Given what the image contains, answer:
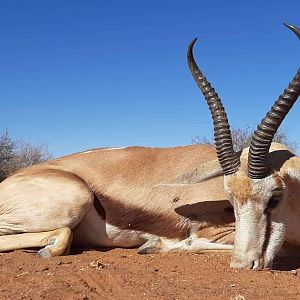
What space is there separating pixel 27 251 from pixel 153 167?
1884 millimetres

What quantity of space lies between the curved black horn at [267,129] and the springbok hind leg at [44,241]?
2.26 meters

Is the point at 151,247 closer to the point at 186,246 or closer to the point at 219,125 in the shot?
the point at 186,246

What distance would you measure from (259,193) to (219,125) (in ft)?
3.12

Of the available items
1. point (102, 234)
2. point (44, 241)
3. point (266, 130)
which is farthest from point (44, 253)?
point (266, 130)

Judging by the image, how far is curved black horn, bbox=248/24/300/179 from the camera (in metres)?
5.42

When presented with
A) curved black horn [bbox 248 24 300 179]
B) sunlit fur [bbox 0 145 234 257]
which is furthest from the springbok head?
sunlit fur [bbox 0 145 234 257]

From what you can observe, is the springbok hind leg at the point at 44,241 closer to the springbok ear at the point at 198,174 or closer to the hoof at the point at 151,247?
the hoof at the point at 151,247

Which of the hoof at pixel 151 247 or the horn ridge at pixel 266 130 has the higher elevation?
the horn ridge at pixel 266 130

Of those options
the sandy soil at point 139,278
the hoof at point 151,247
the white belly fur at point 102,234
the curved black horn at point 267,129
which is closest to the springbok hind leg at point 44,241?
the sandy soil at point 139,278

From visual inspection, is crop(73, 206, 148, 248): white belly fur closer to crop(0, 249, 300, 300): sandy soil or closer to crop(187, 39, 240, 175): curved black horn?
crop(0, 249, 300, 300): sandy soil

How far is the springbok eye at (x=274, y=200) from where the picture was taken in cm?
543

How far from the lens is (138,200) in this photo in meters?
6.65

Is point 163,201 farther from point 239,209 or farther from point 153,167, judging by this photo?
point 239,209

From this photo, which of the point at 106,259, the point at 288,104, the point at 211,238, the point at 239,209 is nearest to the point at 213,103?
the point at 288,104
